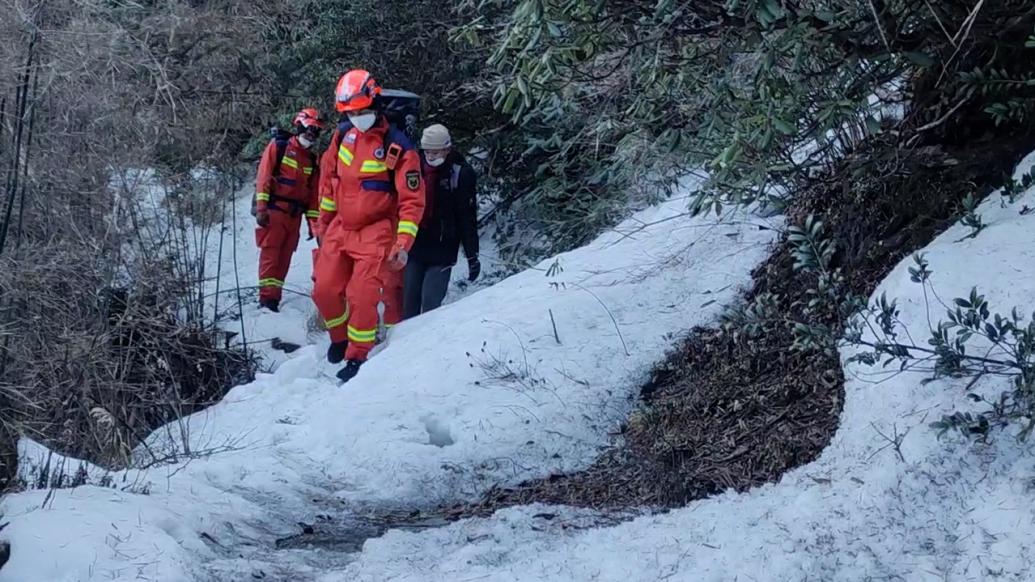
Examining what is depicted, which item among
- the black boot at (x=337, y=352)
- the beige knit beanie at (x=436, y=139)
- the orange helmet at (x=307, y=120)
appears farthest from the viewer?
the orange helmet at (x=307, y=120)

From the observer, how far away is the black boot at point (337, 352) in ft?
28.3

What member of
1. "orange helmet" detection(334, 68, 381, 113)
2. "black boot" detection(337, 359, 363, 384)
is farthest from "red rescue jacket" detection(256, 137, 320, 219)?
"black boot" detection(337, 359, 363, 384)

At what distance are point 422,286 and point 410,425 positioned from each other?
3.43 m

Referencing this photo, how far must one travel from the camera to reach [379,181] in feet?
26.6

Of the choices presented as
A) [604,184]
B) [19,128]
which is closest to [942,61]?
[19,128]

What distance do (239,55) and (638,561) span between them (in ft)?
40.3

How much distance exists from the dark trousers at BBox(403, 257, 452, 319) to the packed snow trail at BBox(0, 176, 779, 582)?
116 centimetres

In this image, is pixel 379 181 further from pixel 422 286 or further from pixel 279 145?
pixel 279 145

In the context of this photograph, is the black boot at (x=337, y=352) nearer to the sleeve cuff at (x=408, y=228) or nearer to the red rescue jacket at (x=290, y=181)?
the sleeve cuff at (x=408, y=228)

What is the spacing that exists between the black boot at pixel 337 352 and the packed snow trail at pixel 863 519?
397 cm

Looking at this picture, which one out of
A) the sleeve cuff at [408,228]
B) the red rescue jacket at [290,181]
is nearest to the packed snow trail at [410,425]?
the sleeve cuff at [408,228]

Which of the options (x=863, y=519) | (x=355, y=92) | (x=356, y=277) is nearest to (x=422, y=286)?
(x=356, y=277)

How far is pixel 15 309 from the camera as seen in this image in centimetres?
499

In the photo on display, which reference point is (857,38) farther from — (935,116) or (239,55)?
(239,55)
